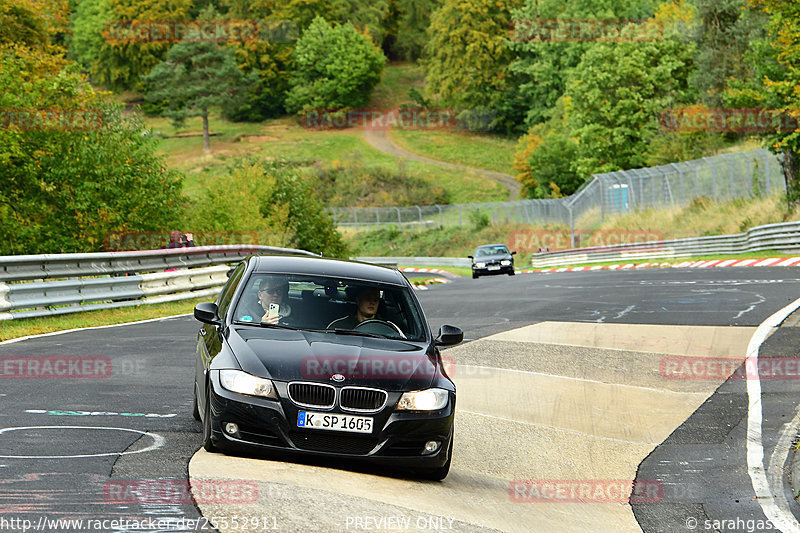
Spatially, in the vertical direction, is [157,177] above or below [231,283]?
below

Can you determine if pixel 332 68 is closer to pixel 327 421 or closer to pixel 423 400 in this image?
pixel 423 400

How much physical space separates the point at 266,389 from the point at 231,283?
2.24m

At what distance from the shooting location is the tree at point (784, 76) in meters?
36.2

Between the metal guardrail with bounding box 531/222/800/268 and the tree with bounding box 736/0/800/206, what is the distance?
293 cm

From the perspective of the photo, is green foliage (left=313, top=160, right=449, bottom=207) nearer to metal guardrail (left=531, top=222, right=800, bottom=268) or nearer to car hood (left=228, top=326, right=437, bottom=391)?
metal guardrail (left=531, top=222, right=800, bottom=268)

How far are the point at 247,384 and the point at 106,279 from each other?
1256 cm

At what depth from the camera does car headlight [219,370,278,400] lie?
281 inches

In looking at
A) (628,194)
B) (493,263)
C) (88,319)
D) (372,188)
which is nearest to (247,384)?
(88,319)

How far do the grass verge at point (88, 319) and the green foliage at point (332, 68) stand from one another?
109544 mm

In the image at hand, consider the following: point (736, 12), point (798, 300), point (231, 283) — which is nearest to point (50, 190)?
point (798, 300)

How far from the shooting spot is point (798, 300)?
20.2m

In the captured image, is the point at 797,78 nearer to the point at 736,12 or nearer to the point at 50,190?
the point at 50,190

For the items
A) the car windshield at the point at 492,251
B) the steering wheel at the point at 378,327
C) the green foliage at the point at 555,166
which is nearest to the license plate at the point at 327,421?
the steering wheel at the point at 378,327

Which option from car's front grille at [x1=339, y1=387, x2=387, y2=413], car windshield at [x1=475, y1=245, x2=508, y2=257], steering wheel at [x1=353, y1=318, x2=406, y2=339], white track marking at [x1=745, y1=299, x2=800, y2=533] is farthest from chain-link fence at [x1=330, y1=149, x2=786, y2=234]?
car's front grille at [x1=339, y1=387, x2=387, y2=413]
